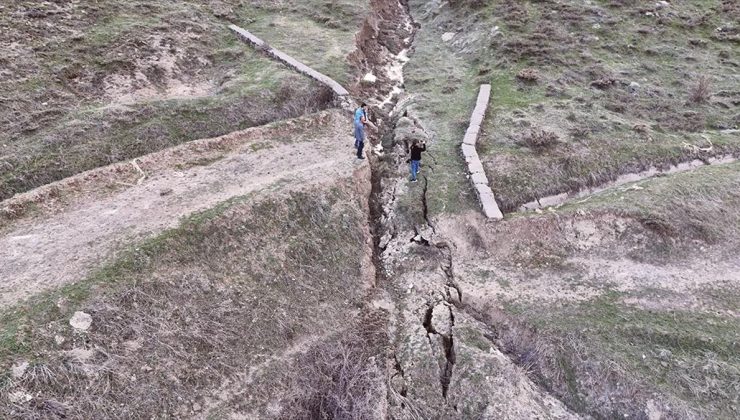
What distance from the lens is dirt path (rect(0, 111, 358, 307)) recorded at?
40.5 ft

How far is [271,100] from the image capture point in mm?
19781

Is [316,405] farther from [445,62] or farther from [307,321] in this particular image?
[445,62]

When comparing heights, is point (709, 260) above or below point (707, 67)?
below

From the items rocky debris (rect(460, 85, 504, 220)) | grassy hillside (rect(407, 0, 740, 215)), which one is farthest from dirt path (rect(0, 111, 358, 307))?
grassy hillside (rect(407, 0, 740, 215))

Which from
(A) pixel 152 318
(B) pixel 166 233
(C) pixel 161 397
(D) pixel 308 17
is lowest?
(C) pixel 161 397

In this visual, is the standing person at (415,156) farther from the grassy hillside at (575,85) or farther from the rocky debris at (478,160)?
the rocky debris at (478,160)

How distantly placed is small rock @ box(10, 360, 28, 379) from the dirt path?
187 centimetres

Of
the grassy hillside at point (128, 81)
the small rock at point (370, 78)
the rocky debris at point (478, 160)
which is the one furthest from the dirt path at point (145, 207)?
the small rock at point (370, 78)

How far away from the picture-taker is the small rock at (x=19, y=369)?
33.3 ft

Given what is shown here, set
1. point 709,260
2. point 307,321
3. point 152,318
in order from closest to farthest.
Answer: point 152,318
point 307,321
point 709,260

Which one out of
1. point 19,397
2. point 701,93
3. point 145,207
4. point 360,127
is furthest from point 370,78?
point 19,397

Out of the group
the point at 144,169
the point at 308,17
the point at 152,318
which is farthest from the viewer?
the point at 308,17

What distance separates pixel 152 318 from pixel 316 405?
15.3 feet

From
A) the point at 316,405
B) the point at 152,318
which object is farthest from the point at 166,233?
the point at 316,405
